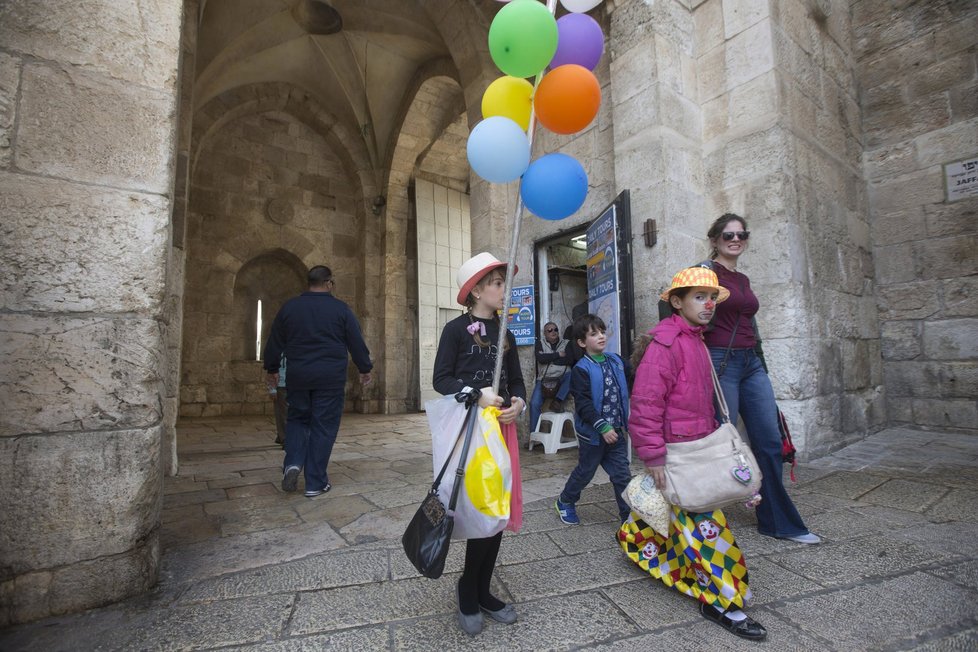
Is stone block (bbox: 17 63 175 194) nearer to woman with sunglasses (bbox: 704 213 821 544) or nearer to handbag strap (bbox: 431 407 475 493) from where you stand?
handbag strap (bbox: 431 407 475 493)

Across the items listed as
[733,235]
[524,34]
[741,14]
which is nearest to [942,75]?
[741,14]

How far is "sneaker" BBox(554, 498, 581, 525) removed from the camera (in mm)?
2691

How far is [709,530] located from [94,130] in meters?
2.76

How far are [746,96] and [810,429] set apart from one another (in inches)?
117

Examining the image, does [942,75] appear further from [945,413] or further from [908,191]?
[945,413]

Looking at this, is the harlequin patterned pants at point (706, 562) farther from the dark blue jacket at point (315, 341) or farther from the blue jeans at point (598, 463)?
the dark blue jacket at point (315, 341)

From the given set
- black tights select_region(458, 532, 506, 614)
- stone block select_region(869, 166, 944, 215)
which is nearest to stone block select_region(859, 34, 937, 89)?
stone block select_region(869, 166, 944, 215)

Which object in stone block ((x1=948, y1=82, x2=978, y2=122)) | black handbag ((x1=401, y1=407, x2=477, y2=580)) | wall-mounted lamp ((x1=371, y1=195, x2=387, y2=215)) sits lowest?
black handbag ((x1=401, y1=407, x2=477, y2=580))

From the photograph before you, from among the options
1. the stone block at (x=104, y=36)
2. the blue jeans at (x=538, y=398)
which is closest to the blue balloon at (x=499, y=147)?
the stone block at (x=104, y=36)

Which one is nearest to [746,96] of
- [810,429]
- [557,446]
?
[810,429]

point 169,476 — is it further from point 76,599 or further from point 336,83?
point 336,83

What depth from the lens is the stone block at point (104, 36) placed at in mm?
1760

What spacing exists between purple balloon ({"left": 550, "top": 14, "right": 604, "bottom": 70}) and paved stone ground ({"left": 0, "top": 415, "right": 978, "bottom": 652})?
229 centimetres

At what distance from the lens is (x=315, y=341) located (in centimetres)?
352
